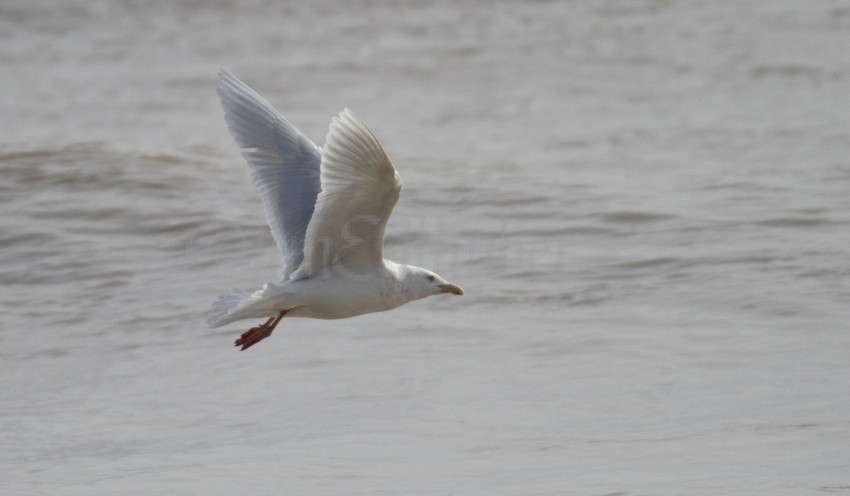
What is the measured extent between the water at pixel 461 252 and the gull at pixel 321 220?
752 millimetres

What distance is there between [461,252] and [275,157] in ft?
11.9

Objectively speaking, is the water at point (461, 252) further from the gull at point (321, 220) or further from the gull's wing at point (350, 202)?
the gull's wing at point (350, 202)

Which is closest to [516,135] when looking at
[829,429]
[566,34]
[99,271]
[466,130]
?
[466,130]

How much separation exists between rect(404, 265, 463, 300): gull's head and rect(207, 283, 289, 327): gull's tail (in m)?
0.62

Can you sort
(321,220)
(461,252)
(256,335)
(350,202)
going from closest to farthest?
(350,202)
(321,220)
(256,335)
(461,252)

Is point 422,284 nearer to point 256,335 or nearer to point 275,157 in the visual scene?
point 256,335

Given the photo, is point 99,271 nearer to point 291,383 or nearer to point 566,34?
point 291,383

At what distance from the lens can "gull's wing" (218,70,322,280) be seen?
6695 mm

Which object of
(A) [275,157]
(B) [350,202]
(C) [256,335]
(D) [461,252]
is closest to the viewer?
(B) [350,202]

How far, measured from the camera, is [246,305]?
5.88 metres

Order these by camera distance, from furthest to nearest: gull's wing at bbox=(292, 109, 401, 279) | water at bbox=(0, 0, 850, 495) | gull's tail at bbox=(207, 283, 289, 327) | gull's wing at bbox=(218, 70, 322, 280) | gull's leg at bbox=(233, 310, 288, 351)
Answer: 1. gull's wing at bbox=(218, 70, 322, 280)
2. water at bbox=(0, 0, 850, 495)
3. gull's leg at bbox=(233, 310, 288, 351)
4. gull's tail at bbox=(207, 283, 289, 327)
5. gull's wing at bbox=(292, 109, 401, 279)

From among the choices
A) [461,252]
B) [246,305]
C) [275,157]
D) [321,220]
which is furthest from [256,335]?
[461,252]

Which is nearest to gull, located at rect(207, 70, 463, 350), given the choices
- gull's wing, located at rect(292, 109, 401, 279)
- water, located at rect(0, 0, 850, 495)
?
gull's wing, located at rect(292, 109, 401, 279)

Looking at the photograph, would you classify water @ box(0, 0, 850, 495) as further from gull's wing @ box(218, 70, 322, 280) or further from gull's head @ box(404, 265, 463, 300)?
gull's wing @ box(218, 70, 322, 280)
